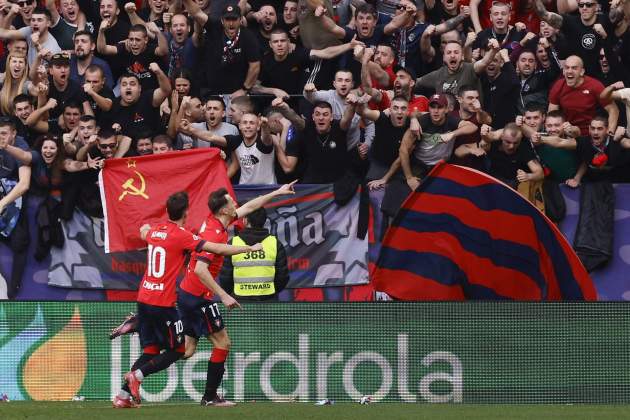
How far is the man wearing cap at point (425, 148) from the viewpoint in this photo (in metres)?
17.6

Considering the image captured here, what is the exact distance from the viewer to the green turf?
1320cm

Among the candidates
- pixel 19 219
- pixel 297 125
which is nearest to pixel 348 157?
pixel 297 125

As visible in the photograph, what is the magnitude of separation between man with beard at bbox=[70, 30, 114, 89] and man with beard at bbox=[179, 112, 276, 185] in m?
2.22

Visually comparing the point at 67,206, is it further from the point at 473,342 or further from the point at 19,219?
the point at 473,342

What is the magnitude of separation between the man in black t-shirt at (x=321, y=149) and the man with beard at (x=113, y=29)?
3.48 metres

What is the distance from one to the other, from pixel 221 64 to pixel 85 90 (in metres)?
1.88

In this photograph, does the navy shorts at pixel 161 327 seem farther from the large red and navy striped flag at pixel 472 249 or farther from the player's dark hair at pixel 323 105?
the player's dark hair at pixel 323 105

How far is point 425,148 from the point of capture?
17672mm

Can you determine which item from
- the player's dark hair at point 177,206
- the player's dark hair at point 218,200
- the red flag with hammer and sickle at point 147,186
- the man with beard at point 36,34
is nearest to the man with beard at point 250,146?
the red flag with hammer and sickle at point 147,186

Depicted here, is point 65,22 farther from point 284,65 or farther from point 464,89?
point 464,89

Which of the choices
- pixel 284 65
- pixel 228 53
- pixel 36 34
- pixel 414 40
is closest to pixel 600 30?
pixel 414 40

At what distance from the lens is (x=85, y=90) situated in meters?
19.2

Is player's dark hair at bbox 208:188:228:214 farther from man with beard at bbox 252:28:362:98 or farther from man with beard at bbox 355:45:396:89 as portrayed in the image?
man with beard at bbox 252:28:362:98

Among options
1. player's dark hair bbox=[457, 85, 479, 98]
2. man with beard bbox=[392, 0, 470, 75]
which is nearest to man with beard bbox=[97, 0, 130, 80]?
man with beard bbox=[392, 0, 470, 75]
